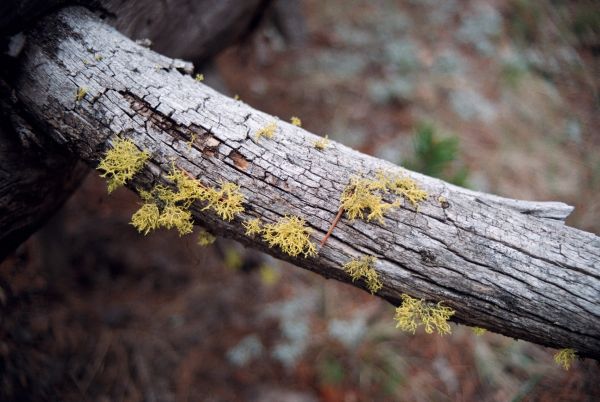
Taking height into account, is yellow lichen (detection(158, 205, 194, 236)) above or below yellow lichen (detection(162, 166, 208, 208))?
below

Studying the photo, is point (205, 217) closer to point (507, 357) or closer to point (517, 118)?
point (507, 357)

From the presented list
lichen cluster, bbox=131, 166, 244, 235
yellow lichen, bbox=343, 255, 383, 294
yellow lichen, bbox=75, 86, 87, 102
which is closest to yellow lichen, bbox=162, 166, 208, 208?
lichen cluster, bbox=131, 166, 244, 235

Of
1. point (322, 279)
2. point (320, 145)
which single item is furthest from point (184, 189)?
point (322, 279)

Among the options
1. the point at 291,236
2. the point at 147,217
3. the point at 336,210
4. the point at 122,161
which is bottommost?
the point at 147,217

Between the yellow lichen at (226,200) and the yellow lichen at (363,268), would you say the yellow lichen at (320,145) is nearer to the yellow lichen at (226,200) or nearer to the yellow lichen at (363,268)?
the yellow lichen at (226,200)

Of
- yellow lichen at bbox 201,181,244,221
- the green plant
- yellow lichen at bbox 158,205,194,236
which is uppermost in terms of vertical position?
the green plant

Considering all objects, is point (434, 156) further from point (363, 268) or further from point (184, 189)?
point (184, 189)

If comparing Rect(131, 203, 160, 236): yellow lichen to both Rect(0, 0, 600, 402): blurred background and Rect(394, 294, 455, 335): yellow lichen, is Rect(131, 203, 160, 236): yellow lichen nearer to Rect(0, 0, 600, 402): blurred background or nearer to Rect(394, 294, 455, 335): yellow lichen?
Rect(394, 294, 455, 335): yellow lichen
